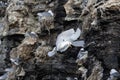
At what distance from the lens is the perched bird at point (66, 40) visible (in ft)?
20.0

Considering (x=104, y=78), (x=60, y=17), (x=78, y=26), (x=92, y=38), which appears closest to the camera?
(x=104, y=78)

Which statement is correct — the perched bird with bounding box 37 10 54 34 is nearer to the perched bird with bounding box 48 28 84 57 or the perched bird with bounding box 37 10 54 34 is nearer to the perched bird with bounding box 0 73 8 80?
the perched bird with bounding box 48 28 84 57

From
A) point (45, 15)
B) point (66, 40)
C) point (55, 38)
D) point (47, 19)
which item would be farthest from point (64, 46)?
point (45, 15)

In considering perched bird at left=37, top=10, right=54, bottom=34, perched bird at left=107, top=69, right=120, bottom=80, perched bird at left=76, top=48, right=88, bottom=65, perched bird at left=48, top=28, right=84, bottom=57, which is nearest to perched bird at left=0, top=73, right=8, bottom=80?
perched bird at left=48, top=28, right=84, bottom=57

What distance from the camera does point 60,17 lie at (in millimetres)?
6750

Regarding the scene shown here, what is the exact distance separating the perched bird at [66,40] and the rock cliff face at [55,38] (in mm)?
86

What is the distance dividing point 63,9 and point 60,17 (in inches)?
7.6

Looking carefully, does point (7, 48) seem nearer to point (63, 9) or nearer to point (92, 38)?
point (63, 9)

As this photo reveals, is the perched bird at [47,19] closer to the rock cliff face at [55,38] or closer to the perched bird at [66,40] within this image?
the rock cliff face at [55,38]

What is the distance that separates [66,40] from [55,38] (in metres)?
0.35

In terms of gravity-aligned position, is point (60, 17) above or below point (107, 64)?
above

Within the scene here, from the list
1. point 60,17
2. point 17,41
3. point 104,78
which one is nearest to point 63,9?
point 60,17

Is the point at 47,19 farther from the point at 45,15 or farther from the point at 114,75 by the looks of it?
the point at 114,75

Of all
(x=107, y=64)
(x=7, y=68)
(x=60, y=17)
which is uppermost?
(x=60, y=17)
